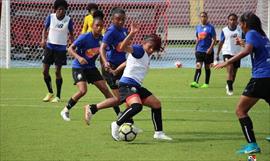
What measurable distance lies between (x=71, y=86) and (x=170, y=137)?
938 cm

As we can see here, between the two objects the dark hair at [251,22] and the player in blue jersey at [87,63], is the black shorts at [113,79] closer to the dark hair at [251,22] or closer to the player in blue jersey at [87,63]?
the player in blue jersey at [87,63]

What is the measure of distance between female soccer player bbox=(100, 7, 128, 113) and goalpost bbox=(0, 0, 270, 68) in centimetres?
1480

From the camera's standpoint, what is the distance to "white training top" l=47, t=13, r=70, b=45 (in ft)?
53.3

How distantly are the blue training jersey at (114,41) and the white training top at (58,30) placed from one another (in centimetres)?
446

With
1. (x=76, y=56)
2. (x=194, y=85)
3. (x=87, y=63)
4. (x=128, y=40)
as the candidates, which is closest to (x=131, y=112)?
(x=128, y=40)

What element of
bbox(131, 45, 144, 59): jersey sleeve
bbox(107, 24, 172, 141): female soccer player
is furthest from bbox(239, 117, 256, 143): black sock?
bbox(131, 45, 144, 59): jersey sleeve

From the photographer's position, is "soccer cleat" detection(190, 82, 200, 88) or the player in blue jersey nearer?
the player in blue jersey

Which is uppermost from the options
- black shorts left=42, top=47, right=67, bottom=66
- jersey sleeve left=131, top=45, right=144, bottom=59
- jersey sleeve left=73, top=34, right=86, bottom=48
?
black shorts left=42, top=47, right=67, bottom=66

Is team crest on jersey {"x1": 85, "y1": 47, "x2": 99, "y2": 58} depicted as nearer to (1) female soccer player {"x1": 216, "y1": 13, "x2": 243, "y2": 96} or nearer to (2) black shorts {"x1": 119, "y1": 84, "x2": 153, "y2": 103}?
(2) black shorts {"x1": 119, "y1": 84, "x2": 153, "y2": 103}

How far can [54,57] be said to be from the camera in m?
16.2

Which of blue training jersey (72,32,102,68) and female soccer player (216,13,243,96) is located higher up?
female soccer player (216,13,243,96)

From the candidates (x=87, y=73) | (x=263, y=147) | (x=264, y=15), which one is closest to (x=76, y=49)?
(x=87, y=73)

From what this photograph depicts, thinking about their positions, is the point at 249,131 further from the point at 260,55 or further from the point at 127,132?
the point at 127,132

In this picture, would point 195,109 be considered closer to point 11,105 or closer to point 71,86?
point 11,105
